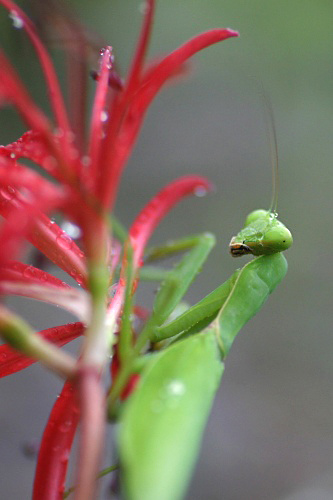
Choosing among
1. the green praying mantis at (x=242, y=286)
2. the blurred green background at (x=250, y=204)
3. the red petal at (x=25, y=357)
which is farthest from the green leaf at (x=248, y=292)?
the blurred green background at (x=250, y=204)

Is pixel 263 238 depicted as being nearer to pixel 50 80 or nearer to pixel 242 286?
pixel 242 286

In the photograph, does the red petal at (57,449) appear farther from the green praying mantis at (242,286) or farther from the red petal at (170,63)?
the red petal at (170,63)

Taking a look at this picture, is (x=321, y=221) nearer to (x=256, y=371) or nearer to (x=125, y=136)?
(x=256, y=371)

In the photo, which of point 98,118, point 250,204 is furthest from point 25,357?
point 250,204

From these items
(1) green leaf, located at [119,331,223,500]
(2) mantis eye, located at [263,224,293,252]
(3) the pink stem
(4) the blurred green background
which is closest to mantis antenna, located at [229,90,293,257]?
(2) mantis eye, located at [263,224,293,252]

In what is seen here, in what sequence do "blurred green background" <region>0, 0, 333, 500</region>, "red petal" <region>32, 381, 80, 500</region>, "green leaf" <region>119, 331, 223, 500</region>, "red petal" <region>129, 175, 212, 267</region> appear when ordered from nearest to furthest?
"green leaf" <region>119, 331, 223, 500</region>
"red petal" <region>32, 381, 80, 500</region>
"red petal" <region>129, 175, 212, 267</region>
"blurred green background" <region>0, 0, 333, 500</region>

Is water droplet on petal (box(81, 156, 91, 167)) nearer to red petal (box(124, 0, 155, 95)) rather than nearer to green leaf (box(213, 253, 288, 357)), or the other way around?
red petal (box(124, 0, 155, 95))
